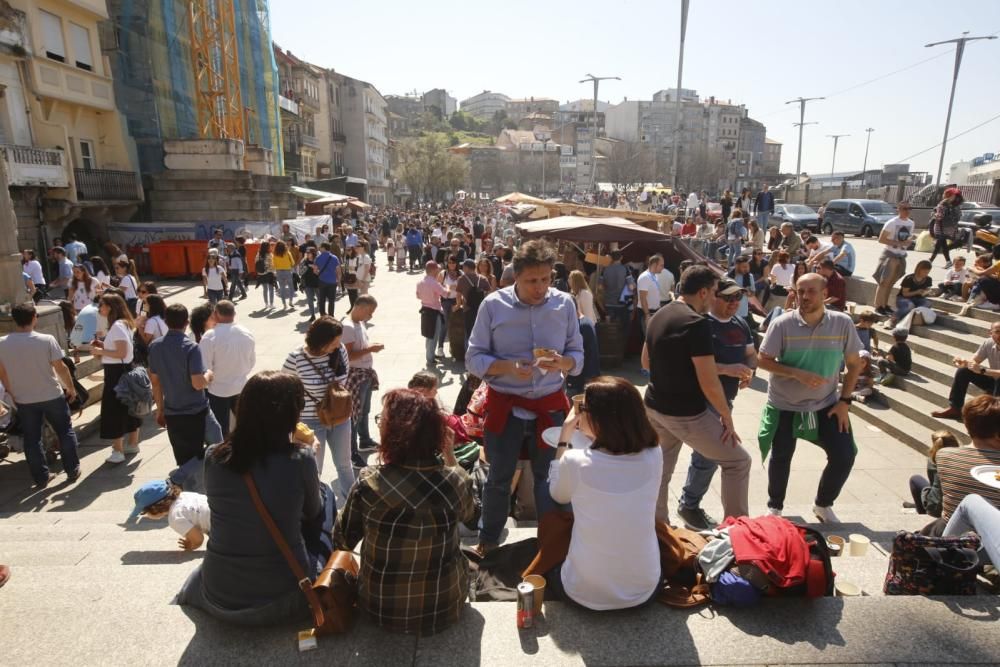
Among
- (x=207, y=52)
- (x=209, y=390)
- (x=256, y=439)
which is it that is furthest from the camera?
(x=207, y=52)

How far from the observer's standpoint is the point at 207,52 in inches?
961

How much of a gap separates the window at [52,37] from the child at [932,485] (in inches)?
941

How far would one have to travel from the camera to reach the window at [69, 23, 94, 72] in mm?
19234

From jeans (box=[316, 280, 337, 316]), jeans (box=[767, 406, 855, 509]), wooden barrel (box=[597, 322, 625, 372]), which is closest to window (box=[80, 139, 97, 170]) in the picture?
jeans (box=[316, 280, 337, 316])

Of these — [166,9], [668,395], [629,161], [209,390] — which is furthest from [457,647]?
[629,161]

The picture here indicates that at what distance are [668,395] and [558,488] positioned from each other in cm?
149

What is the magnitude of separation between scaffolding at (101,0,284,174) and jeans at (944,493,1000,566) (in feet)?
84.0

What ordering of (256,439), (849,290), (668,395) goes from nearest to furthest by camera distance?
(256,439) → (668,395) → (849,290)

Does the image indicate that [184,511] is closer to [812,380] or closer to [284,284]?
[812,380]

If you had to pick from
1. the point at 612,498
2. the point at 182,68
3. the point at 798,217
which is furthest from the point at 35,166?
the point at 798,217

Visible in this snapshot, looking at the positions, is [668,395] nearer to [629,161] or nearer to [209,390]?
[209,390]

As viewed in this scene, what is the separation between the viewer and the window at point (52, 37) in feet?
59.3

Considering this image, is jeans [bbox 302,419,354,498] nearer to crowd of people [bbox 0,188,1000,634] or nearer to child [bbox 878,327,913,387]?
crowd of people [bbox 0,188,1000,634]

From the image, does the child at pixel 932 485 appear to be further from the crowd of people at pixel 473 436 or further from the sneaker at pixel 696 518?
the sneaker at pixel 696 518
